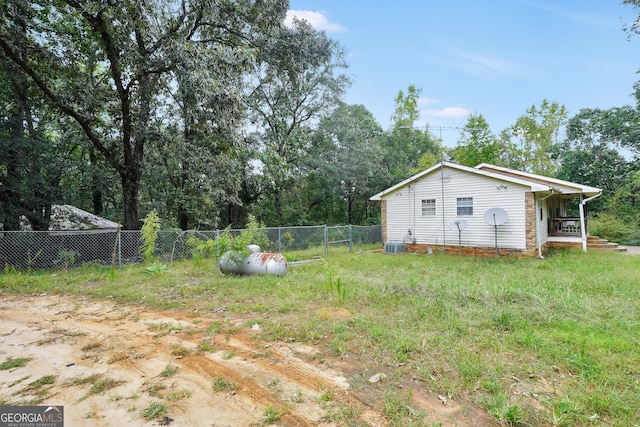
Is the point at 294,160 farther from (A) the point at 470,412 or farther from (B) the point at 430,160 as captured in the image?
(A) the point at 470,412

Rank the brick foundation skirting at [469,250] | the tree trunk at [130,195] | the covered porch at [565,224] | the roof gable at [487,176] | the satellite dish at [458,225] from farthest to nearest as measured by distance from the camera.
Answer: the covered porch at [565,224] → the satellite dish at [458,225] → the tree trunk at [130,195] → the brick foundation skirting at [469,250] → the roof gable at [487,176]

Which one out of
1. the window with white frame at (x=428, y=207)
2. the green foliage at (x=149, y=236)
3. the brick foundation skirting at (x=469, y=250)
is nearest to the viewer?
the green foliage at (x=149, y=236)

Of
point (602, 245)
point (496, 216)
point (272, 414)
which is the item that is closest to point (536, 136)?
point (602, 245)

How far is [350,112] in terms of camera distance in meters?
20.8

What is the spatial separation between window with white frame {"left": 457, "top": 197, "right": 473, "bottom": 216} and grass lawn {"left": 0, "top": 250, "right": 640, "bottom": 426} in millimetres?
3654

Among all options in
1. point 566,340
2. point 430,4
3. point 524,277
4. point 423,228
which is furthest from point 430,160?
point 566,340

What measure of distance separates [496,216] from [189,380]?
10.5 m

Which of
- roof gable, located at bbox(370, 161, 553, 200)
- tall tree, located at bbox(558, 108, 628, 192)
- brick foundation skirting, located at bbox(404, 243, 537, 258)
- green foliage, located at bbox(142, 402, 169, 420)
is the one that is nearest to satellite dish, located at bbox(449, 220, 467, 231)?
brick foundation skirting, located at bbox(404, 243, 537, 258)

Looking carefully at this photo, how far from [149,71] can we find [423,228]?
11.1 m

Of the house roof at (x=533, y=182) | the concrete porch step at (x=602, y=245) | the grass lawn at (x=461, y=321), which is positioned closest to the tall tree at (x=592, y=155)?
the concrete porch step at (x=602, y=245)

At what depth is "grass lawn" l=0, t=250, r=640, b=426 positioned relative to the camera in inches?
95.7

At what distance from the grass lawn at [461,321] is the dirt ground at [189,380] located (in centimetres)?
20

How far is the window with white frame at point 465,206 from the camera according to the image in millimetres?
11367

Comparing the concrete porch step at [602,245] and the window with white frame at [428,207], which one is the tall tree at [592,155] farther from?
the window with white frame at [428,207]
